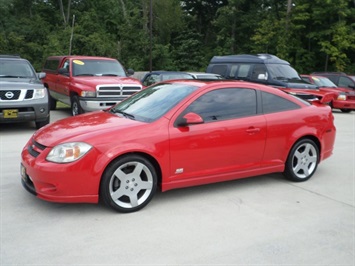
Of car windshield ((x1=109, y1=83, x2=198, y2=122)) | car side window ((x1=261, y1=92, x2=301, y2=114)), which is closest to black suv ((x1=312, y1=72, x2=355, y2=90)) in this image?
car side window ((x1=261, y1=92, x2=301, y2=114))

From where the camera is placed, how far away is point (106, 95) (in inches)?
395

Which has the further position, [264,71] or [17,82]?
[264,71]

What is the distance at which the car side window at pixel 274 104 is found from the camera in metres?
5.21

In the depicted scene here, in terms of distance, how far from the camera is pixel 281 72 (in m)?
13.1

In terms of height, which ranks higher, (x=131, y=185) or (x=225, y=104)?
(x=225, y=104)

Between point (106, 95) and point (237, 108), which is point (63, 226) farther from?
point (106, 95)

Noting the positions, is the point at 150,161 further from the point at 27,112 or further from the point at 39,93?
the point at 39,93

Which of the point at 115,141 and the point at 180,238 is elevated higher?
the point at 115,141

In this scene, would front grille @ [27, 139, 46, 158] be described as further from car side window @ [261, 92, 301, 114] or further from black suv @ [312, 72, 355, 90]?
black suv @ [312, 72, 355, 90]

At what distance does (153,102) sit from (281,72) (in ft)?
30.2

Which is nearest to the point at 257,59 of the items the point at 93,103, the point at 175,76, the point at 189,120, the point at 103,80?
the point at 175,76

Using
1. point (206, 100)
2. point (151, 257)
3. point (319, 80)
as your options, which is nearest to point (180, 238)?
point (151, 257)

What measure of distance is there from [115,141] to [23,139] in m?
4.76

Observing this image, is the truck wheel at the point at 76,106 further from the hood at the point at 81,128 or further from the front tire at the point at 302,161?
the front tire at the point at 302,161
